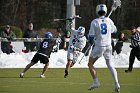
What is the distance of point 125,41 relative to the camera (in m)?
32.9

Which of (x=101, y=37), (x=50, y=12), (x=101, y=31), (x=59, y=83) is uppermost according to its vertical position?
(x=101, y=31)

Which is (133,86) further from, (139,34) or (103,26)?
(139,34)

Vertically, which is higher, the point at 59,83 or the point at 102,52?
the point at 102,52

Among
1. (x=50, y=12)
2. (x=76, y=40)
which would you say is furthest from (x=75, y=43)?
(x=50, y=12)

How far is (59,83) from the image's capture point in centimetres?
2028

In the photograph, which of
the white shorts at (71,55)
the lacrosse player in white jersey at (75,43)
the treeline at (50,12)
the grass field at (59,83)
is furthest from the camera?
the treeline at (50,12)

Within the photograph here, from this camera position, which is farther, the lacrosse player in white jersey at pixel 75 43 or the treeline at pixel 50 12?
the treeline at pixel 50 12

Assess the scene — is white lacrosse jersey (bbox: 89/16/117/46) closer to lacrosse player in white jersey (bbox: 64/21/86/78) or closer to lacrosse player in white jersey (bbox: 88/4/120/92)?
lacrosse player in white jersey (bbox: 88/4/120/92)

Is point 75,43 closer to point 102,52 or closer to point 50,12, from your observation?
point 102,52

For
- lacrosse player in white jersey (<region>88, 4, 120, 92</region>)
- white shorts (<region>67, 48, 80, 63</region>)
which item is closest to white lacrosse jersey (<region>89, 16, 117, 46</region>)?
lacrosse player in white jersey (<region>88, 4, 120, 92</region>)

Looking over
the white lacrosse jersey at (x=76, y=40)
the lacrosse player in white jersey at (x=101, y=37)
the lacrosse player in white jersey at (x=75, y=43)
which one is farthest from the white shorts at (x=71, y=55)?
the lacrosse player in white jersey at (x=101, y=37)

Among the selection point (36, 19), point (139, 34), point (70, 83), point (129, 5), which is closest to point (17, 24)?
point (36, 19)

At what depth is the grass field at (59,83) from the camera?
1798 centimetres

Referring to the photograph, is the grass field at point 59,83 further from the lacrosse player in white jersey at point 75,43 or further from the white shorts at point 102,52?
the white shorts at point 102,52
